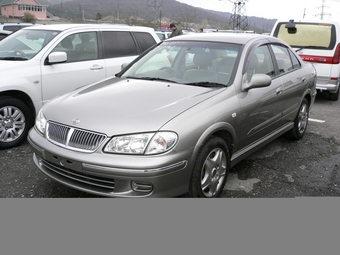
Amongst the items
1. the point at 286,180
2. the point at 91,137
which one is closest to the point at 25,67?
the point at 91,137

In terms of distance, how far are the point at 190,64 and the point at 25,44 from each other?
111 inches

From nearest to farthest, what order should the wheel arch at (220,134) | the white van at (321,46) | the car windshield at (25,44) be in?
the wheel arch at (220,134) → the car windshield at (25,44) → the white van at (321,46)

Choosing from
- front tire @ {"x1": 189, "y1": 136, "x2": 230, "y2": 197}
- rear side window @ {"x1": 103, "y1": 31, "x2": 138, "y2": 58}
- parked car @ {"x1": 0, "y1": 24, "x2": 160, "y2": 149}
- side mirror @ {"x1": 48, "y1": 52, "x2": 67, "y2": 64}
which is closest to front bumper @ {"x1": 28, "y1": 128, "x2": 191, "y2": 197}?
front tire @ {"x1": 189, "y1": 136, "x2": 230, "y2": 197}

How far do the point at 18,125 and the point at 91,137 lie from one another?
2.48 metres

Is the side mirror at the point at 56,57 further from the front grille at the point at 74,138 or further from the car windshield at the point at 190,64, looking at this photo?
the front grille at the point at 74,138

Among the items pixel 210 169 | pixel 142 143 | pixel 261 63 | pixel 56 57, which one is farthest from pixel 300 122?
pixel 56 57

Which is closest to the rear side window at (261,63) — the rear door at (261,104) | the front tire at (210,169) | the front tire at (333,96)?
the rear door at (261,104)

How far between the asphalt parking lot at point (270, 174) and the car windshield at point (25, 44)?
4.33ft

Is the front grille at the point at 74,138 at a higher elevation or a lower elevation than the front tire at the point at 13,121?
higher

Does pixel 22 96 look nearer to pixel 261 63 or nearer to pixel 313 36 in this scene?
pixel 261 63

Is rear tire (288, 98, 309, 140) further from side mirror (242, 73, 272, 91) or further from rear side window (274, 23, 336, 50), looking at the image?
rear side window (274, 23, 336, 50)

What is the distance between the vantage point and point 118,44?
20.8 ft

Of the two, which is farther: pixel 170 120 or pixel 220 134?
pixel 220 134

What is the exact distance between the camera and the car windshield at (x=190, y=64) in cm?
393
